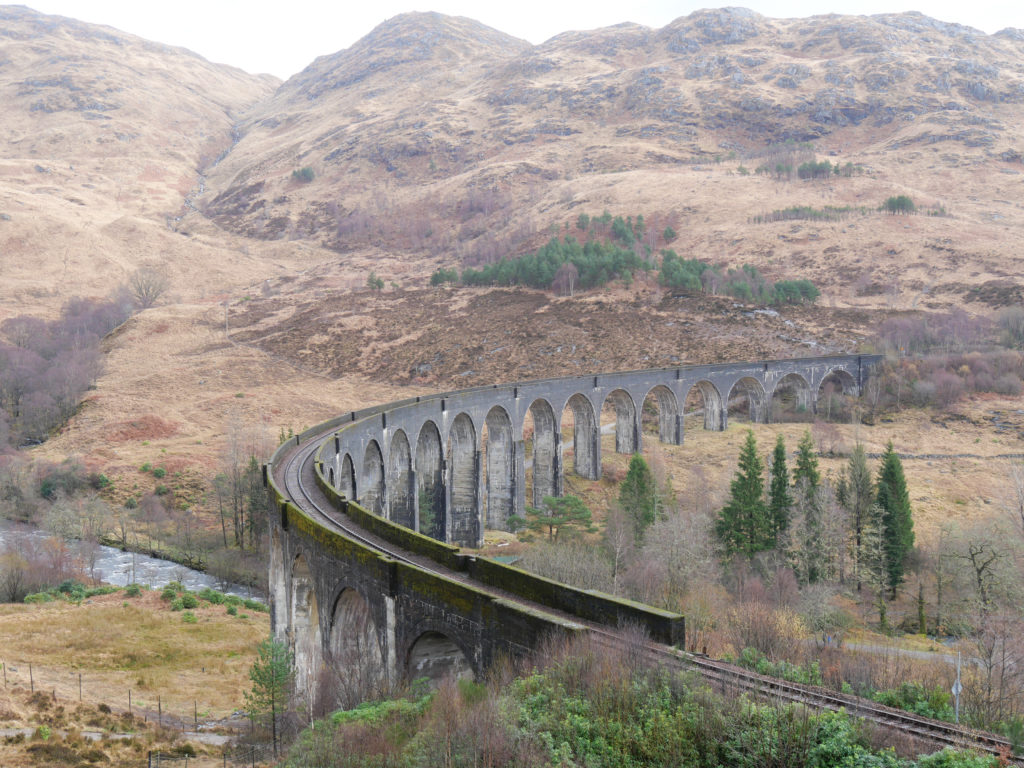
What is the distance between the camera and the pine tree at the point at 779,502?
42281mm

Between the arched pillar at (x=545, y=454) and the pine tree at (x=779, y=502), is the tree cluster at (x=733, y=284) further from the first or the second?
the pine tree at (x=779, y=502)

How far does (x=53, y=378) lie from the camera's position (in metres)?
80.2

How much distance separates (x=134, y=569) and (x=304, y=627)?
26476 mm

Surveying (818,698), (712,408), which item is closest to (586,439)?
(712,408)

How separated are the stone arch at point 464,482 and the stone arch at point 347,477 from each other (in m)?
10.5

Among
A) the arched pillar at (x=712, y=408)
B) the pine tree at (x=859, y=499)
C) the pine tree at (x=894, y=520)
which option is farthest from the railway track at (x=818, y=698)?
the arched pillar at (x=712, y=408)

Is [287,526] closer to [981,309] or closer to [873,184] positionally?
[981,309]

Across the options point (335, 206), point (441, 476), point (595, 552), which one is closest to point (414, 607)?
point (595, 552)

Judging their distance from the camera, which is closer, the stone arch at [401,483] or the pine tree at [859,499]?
the pine tree at [859,499]

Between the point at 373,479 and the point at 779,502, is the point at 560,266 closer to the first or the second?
the point at 779,502

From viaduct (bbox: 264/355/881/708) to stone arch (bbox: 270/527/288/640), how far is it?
0.09 m

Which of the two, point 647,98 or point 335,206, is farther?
point 647,98

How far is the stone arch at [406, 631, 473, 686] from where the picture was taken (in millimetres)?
18828

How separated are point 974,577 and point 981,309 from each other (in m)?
71.1
